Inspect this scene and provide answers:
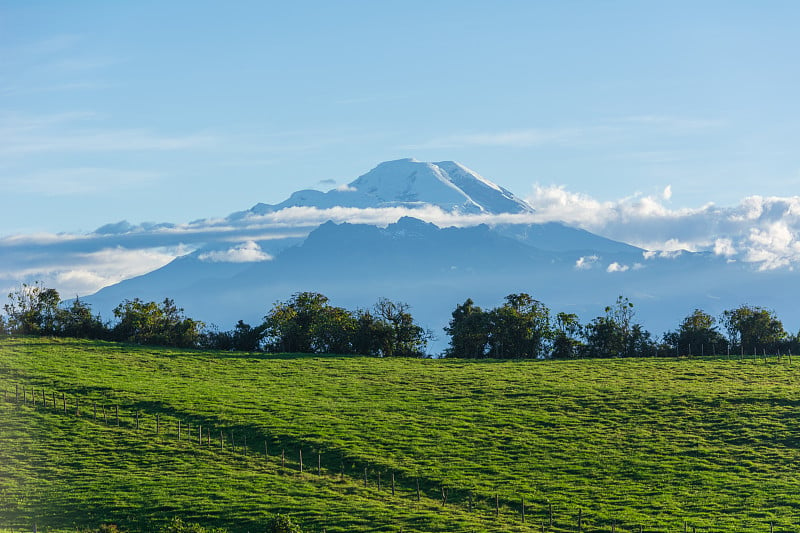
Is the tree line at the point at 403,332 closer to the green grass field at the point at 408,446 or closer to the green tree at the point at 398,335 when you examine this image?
the green tree at the point at 398,335

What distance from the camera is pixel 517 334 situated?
10912cm

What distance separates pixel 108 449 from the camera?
2388 inches

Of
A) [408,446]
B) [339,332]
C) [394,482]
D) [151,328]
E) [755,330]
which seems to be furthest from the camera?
[339,332]

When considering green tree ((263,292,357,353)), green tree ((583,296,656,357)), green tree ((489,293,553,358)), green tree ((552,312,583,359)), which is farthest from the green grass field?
green tree ((263,292,357,353))

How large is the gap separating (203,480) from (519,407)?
99.1 feet

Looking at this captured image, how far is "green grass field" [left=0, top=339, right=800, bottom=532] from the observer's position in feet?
160

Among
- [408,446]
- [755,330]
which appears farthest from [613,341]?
[408,446]

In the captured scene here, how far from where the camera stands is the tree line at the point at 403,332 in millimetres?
108000

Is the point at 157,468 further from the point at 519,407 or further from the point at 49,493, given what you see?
the point at 519,407

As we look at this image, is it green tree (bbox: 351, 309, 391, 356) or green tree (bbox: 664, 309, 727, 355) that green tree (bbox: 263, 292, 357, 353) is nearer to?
green tree (bbox: 351, 309, 391, 356)

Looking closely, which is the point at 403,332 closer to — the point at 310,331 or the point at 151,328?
the point at 310,331

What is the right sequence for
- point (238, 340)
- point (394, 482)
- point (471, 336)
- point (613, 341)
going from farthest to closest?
point (238, 340)
point (613, 341)
point (471, 336)
point (394, 482)

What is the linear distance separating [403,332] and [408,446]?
50.1 meters

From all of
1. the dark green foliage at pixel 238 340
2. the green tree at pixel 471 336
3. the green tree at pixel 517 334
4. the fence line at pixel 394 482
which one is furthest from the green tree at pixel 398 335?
the fence line at pixel 394 482
